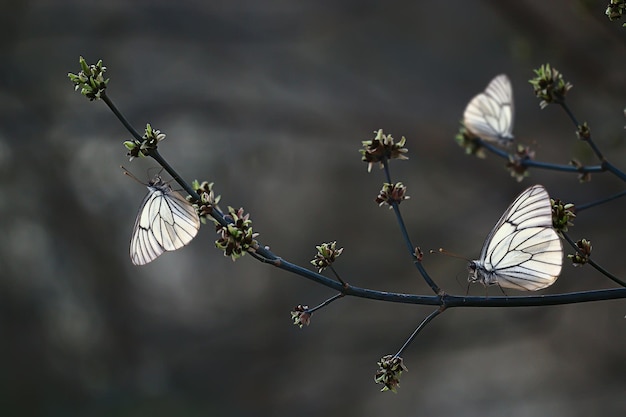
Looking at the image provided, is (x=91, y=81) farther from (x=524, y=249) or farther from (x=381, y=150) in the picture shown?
(x=524, y=249)

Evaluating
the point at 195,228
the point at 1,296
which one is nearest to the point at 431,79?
the point at 1,296

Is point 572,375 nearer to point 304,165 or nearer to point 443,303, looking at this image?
point 304,165

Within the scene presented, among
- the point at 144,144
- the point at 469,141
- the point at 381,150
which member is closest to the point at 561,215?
the point at 469,141

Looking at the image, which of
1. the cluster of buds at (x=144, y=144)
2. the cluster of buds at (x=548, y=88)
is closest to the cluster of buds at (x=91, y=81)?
the cluster of buds at (x=144, y=144)

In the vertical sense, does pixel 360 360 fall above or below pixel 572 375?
above

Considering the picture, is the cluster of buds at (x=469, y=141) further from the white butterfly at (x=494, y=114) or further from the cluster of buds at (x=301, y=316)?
the cluster of buds at (x=301, y=316)
